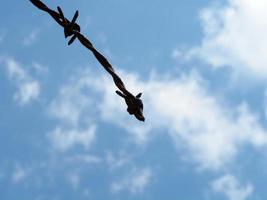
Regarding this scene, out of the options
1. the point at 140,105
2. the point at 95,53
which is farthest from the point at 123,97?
the point at 95,53

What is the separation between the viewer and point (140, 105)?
4.82 metres

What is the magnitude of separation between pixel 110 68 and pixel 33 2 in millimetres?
1188

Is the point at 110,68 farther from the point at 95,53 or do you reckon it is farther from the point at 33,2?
the point at 33,2

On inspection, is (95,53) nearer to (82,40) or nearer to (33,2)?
(82,40)

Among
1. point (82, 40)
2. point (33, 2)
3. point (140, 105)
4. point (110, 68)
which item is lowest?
point (140, 105)

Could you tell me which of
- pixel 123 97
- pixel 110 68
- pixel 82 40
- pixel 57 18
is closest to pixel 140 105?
pixel 123 97

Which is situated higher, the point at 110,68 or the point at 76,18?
the point at 76,18

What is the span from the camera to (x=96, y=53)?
507 centimetres

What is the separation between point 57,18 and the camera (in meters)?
5.38

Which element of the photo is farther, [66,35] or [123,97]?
[66,35]

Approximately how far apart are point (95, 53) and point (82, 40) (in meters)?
0.25

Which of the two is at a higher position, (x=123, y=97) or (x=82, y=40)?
(x=82, y=40)

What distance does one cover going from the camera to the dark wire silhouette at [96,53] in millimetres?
4820

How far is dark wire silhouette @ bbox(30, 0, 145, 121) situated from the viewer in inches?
190
